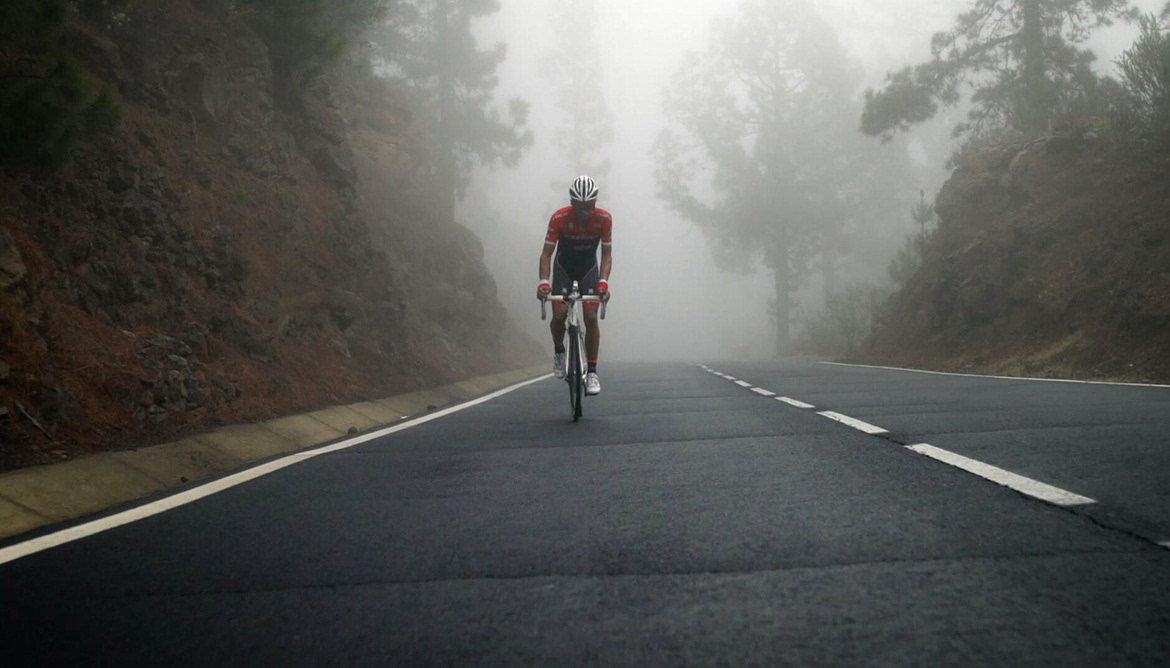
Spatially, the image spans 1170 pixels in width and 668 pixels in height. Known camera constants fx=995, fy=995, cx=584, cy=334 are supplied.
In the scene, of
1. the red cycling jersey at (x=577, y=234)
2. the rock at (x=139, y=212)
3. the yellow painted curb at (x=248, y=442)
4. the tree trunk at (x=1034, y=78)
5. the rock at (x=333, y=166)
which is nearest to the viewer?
the yellow painted curb at (x=248, y=442)

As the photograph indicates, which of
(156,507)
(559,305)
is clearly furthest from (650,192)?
(156,507)

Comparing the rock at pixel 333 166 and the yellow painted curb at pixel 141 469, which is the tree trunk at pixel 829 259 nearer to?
the rock at pixel 333 166

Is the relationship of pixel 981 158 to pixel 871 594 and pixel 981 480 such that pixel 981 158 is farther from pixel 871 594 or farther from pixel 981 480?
pixel 871 594

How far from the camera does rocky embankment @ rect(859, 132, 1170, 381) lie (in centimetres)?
1585

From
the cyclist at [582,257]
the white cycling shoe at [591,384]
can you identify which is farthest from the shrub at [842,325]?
the white cycling shoe at [591,384]

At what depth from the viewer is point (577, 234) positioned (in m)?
10.4

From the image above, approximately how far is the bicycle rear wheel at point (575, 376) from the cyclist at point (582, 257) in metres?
0.18

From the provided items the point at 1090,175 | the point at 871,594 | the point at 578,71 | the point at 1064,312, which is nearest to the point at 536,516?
the point at 871,594

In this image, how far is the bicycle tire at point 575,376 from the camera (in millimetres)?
9625

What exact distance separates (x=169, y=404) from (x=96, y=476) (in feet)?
7.52

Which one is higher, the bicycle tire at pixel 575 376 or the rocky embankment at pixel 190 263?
the rocky embankment at pixel 190 263

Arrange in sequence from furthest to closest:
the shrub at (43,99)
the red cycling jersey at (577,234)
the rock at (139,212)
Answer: the red cycling jersey at (577,234) → the rock at (139,212) → the shrub at (43,99)

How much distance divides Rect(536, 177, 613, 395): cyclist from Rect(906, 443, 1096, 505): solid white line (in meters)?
4.61

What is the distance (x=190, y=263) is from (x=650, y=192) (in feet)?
491
